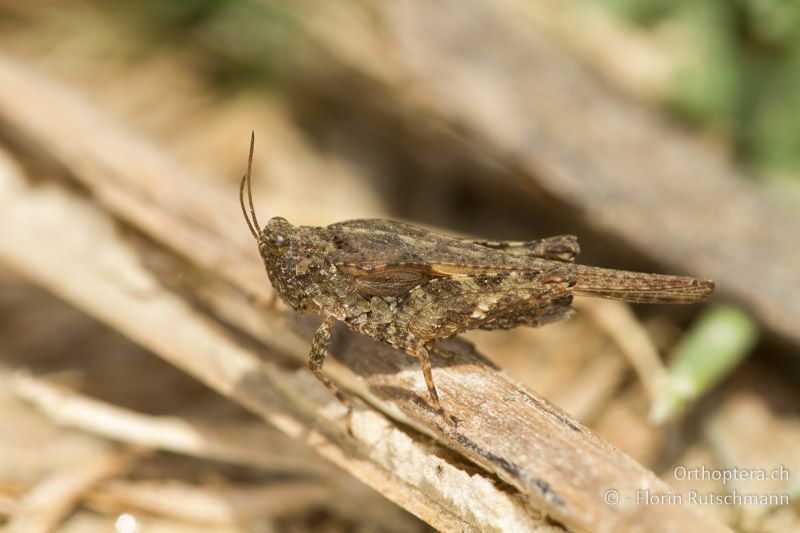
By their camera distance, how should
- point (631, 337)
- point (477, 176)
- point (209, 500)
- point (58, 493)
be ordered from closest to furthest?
point (58, 493)
point (209, 500)
point (631, 337)
point (477, 176)

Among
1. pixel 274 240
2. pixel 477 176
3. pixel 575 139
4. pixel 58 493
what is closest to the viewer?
pixel 274 240

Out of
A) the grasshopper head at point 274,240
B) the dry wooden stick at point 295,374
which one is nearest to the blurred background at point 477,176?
the dry wooden stick at point 295,374

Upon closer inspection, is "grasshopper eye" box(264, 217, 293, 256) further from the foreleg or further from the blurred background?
the blurred background

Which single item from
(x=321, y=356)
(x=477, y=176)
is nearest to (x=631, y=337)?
(x=477, y=176)

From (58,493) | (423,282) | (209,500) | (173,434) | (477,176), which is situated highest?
(477,176)

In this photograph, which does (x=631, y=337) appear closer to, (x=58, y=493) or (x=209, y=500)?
(x=209, y=500)

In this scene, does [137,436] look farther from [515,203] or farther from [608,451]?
[515,203]

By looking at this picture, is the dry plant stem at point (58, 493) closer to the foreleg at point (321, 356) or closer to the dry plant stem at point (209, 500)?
the dry plant stem at point (209, 500)
